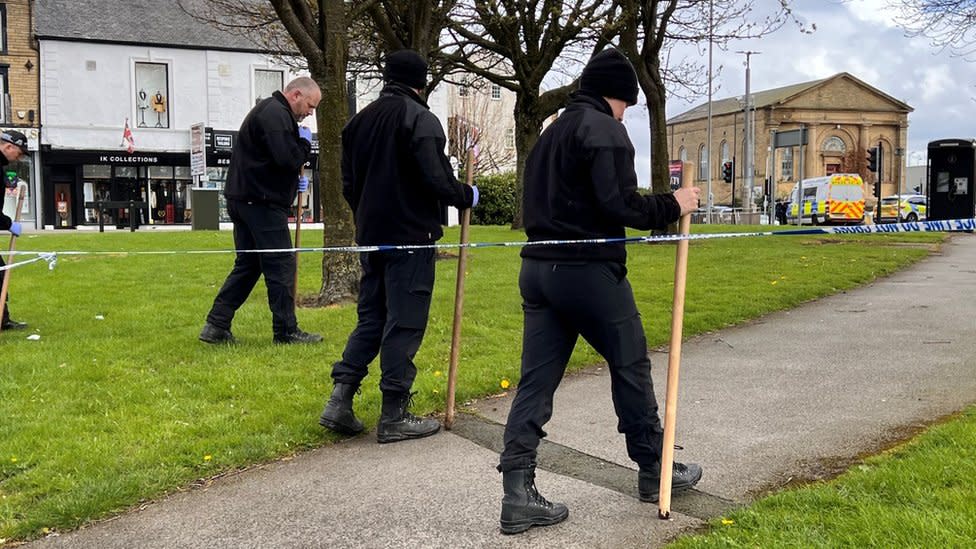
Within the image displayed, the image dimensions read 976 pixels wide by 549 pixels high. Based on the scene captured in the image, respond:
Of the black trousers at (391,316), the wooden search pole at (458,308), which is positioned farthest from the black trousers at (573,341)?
the wooden search pole at (458,308)

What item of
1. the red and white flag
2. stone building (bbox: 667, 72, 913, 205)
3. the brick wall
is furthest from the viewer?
stone building (bbox: 667, 72, 913, 205)

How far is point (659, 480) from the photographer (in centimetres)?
377

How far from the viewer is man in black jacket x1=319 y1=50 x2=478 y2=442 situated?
4758 millimetres

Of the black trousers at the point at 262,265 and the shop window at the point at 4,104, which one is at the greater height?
the shop window at the point at 4,104

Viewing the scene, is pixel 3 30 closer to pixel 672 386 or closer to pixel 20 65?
pixel 20 65

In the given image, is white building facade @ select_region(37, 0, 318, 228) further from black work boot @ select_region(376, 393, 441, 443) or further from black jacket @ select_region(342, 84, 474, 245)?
black work boot @ select_region(376, 393, 441, 443)

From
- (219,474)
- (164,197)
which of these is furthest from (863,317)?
(164,197)

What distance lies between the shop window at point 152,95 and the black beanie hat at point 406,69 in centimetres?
3270

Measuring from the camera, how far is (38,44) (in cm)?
3278

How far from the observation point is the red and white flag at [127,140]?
33.5 meters

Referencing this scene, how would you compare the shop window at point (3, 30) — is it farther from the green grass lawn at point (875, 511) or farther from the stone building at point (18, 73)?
the green grass lawn at point (875, 511)

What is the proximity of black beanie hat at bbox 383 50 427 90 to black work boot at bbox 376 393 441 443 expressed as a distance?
183cm

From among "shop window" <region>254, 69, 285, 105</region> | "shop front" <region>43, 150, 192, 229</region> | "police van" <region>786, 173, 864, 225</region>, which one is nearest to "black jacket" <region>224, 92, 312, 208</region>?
"shop front" <region>43, 150, 192, 229</region>

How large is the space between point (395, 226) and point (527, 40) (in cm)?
1748
